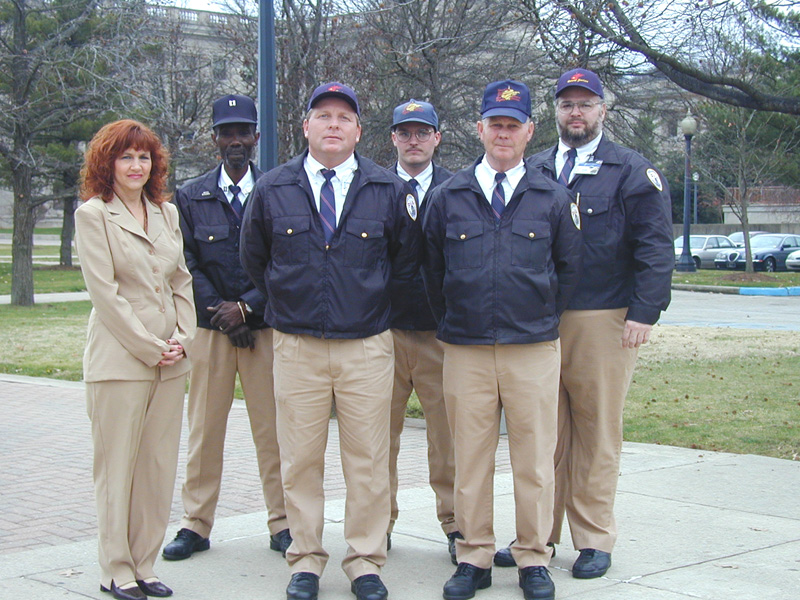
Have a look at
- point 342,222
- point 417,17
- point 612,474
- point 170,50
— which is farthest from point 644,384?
point 170,50

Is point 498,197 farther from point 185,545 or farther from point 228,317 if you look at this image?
point 185,545

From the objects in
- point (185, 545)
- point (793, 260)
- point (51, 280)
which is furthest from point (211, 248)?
point (793, 260)

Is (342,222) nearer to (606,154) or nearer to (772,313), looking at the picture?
(606,154)

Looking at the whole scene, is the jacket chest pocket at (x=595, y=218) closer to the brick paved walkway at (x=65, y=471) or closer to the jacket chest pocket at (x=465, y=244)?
the jacket chest pocket at (x=465, y=244)

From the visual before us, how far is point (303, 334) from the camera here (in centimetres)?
439

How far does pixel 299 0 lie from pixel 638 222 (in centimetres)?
1416

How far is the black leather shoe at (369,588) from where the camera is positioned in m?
4.24

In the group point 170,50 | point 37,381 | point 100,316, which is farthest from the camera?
point 170,50

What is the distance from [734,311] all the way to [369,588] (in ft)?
59.3

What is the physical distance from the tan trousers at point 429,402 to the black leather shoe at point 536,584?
2.36 feet

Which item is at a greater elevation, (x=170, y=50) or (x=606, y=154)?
(x=170, y=50)

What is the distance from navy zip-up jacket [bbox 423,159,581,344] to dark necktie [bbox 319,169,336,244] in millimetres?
451

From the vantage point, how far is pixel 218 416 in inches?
202

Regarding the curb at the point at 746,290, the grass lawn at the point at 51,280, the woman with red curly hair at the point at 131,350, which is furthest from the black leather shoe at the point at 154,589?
the curb at the point at 746,290
